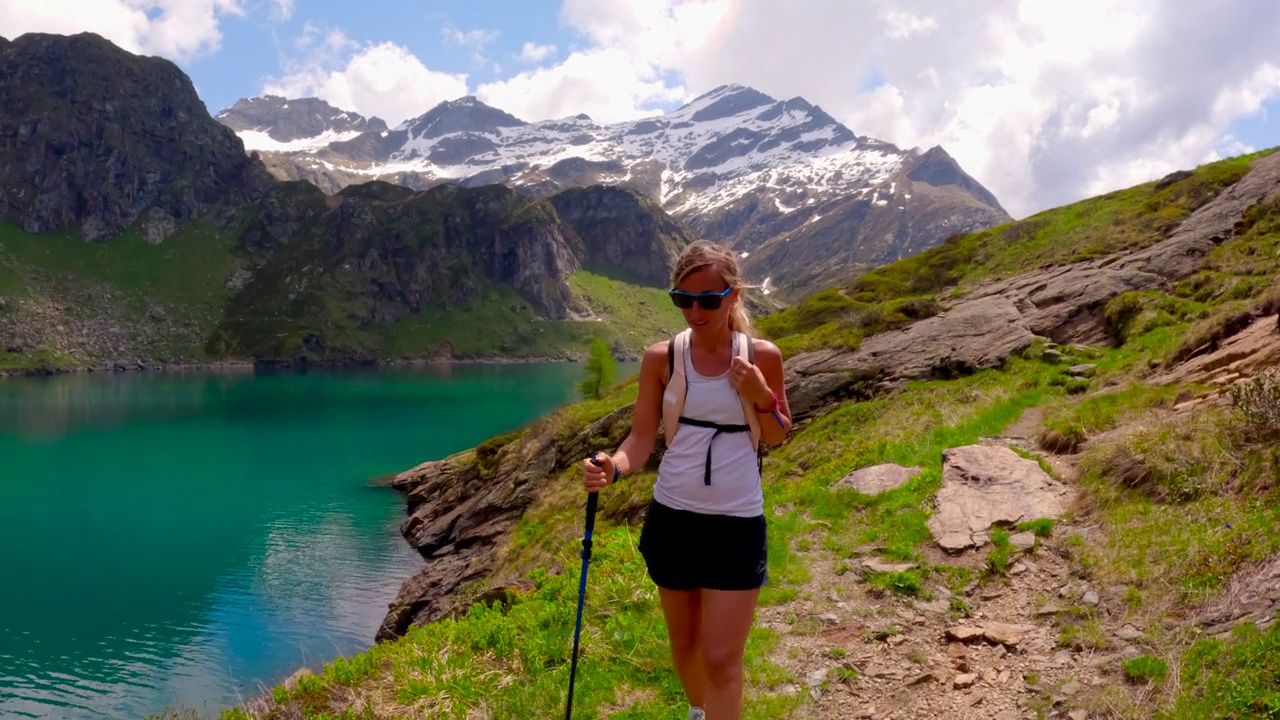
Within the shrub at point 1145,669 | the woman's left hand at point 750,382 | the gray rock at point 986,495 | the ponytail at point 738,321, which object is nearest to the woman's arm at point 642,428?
the ponytail at point 738,321

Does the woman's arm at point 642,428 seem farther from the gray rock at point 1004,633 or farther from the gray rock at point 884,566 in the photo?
the gray rock at point 884,566

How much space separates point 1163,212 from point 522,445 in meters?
34.6

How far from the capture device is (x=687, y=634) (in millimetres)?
→ 5441

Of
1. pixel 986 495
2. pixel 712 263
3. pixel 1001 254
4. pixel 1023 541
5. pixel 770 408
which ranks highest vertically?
pixel 1001 254

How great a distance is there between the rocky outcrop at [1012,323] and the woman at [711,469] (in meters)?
17.9

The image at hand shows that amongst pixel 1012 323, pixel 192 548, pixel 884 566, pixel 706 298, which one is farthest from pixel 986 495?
pixel 192 548

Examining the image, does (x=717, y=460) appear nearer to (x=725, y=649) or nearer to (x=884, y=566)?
(x=725, y=649)

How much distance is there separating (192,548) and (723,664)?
162 feet

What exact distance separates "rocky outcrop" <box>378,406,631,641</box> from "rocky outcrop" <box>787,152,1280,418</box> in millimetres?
8874

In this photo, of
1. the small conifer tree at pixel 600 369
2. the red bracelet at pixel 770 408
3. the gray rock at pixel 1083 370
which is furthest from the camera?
the small conifer tree at pixel 600 369

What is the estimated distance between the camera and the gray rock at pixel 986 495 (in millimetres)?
10484

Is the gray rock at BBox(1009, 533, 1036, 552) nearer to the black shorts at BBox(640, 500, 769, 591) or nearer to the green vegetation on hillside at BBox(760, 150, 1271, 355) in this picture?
the black shorts at BBox(640, 500, 769, 591)

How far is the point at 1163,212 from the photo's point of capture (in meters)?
32.0

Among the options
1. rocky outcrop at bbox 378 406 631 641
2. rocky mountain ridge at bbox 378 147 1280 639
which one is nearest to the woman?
rocky mountain ridge at bbox 378 147 1280 639
